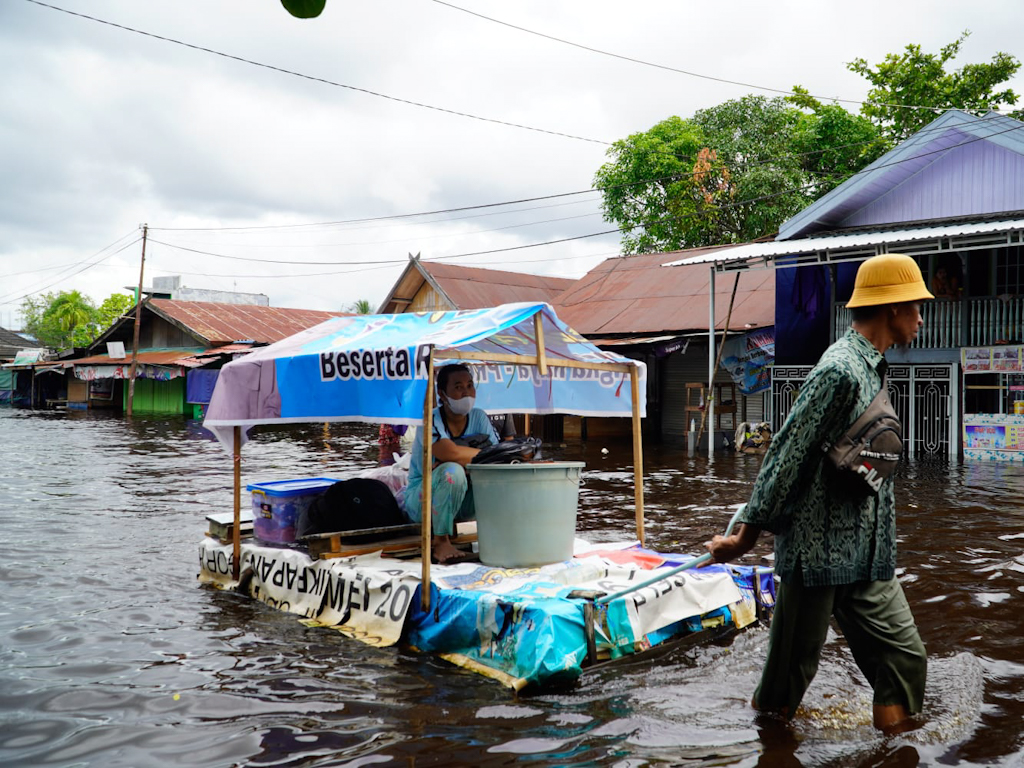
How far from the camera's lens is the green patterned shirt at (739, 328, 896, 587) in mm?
3426

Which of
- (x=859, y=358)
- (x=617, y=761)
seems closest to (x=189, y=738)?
(x=617, y=761)

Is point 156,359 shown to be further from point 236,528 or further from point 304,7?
point 304,7

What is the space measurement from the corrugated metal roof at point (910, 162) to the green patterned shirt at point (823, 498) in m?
15.2

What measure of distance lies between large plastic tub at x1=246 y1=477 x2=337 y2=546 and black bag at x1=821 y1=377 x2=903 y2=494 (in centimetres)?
443

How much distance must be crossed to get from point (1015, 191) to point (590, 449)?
10319 millimetres

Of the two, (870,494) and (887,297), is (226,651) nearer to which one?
(870,494)

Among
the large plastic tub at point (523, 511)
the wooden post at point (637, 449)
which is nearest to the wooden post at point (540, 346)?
the large plastic tub at point (523, 511)

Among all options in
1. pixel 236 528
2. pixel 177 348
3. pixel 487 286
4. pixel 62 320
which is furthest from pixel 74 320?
pixel 236 528

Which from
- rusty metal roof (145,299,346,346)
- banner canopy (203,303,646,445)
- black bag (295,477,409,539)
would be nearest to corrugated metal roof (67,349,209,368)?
rusty metal roof (145,299,346,346)

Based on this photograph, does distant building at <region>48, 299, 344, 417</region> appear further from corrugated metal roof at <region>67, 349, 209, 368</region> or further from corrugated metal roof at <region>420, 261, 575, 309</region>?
corrugated metal roof at <region>420, 261, 575, 309</region>

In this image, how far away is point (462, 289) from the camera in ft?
88.0

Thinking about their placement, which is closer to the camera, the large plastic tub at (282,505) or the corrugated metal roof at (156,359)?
the large plastic tub at (282,505)

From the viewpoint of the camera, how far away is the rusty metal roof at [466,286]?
26.5m

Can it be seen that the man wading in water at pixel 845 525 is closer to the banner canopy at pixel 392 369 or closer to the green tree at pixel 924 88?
the banner canopy at pixel 392 369
